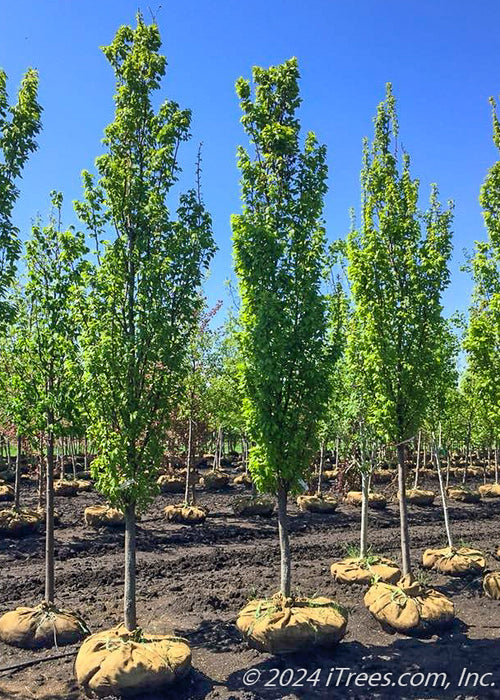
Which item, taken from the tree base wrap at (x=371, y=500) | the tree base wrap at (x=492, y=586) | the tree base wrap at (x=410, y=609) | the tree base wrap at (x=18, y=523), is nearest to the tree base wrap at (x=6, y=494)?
the tree base wrap at (x=18, y=523)

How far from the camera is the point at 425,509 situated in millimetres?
20594

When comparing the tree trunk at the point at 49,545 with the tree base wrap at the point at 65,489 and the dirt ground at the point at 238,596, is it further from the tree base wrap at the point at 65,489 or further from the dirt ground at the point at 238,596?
the tree base wrap at the point at 65,489

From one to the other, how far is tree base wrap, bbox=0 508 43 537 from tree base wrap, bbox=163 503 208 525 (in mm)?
3985

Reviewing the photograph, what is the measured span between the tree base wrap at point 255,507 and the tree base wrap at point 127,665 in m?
11.6

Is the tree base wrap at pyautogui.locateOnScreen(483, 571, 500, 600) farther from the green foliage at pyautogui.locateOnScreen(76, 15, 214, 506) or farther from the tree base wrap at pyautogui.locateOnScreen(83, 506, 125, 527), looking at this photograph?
the tree base wrap at pyautogui.locateOnScreen(83, 506, 125, 527)

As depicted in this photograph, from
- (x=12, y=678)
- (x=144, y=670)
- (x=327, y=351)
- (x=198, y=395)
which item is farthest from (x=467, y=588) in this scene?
(x=198, y=395)

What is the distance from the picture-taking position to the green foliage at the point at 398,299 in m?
9.70

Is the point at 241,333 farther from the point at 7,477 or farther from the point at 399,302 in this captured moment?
the point at 7,477

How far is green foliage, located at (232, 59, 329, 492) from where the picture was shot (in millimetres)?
7965

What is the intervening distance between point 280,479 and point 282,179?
187 inches

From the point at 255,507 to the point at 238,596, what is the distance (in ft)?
27.0

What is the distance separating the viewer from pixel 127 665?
6316 mm

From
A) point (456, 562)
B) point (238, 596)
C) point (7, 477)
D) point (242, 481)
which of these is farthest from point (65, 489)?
point (456, 562)

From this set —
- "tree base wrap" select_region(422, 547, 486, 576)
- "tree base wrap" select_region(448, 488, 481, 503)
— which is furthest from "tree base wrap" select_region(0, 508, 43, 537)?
"tree base wrap" select_region(448, 488, 481, 503)
